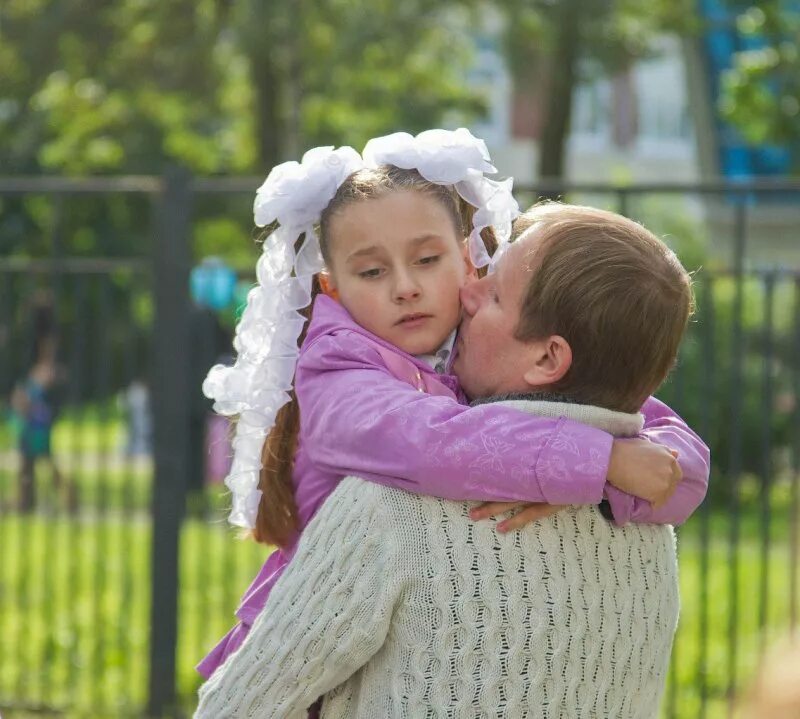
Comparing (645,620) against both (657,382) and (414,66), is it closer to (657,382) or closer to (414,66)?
(657,382)

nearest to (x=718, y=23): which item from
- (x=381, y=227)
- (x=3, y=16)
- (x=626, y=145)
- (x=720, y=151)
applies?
(x=720, y=151)

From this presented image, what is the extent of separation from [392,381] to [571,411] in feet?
0.82

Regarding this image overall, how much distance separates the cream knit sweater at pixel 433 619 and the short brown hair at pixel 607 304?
5 centimetres

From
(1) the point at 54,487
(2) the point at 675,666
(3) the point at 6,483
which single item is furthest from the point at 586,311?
(3) the point at 6,483

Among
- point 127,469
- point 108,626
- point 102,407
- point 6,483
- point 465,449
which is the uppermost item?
point 465,449

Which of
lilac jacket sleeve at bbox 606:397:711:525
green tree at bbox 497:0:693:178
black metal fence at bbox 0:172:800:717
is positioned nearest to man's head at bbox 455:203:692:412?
lilac jacket sleeve at bbox 606:397:711:525

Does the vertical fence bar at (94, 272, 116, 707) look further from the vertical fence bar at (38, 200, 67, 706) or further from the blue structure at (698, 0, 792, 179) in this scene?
the blue structure at (698, 0, 792, 179)

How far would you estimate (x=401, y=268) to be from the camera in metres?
2.13

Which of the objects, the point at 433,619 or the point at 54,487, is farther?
the point at 54,487

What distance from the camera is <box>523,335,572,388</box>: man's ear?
6.20 feet

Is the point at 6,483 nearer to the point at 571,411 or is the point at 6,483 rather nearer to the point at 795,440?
the point at 795,440

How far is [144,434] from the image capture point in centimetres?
598

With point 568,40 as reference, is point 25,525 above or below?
below

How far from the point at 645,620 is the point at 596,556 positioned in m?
0.13
